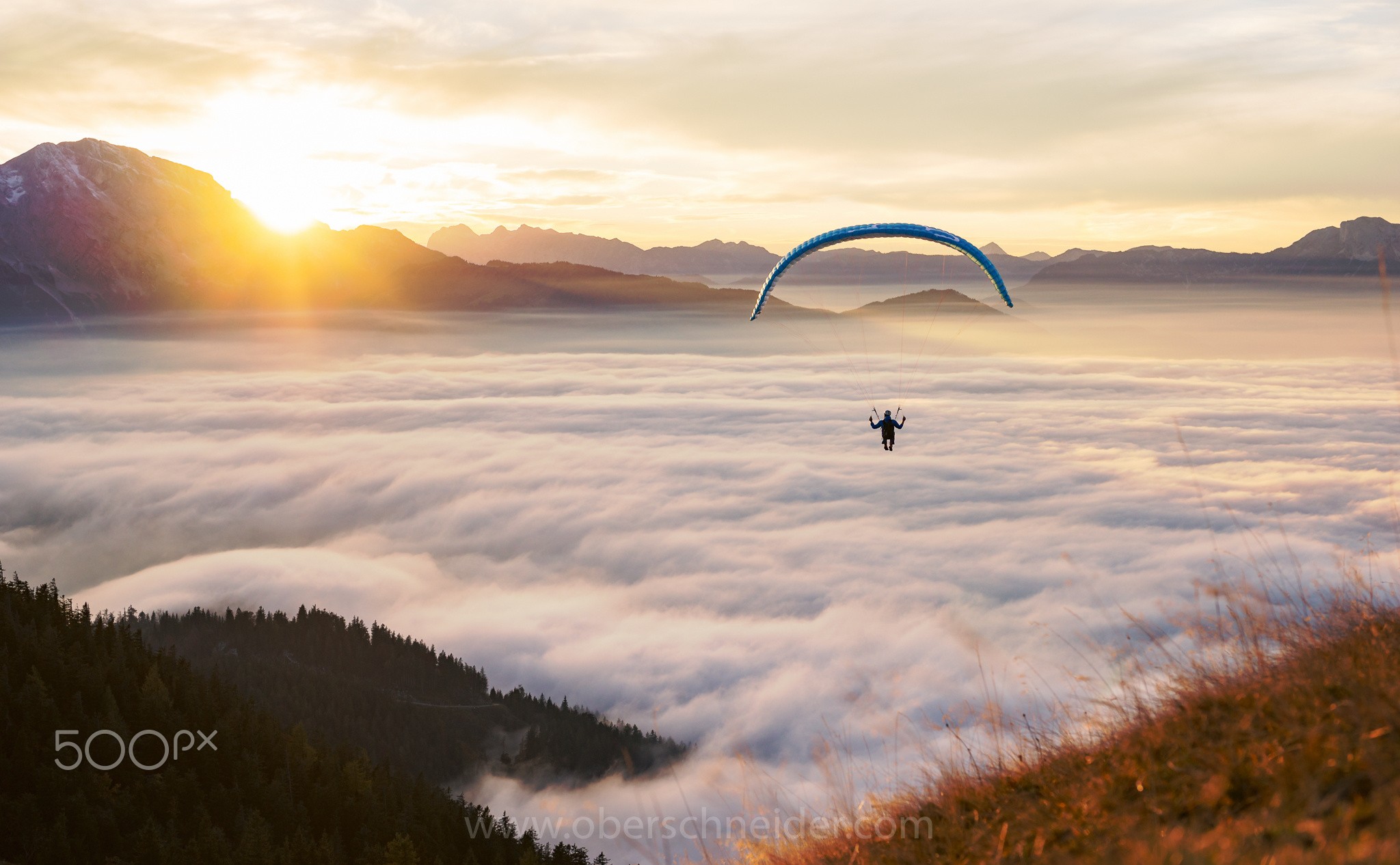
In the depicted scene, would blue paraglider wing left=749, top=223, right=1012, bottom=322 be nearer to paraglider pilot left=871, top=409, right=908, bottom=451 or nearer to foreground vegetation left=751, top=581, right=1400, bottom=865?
paraglider pilot left=871, top=409, right=908, bottom=451

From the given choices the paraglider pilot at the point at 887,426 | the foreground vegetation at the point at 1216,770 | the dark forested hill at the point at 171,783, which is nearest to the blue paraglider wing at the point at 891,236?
the paraglider pilot at the point at 887,426

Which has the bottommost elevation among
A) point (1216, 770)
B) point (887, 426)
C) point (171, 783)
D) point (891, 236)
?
point (171, 783)

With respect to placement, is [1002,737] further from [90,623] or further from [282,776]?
[90,623]

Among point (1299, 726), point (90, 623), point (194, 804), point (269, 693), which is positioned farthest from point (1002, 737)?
point (269, 693)

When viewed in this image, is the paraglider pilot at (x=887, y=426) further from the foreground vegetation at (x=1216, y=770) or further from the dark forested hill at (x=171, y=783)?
the dark forested hill at (x=171, y=783)

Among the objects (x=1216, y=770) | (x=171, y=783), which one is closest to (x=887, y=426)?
(x=1216, y=770)

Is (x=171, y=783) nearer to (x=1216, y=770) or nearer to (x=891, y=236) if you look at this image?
(x=891, y=236)

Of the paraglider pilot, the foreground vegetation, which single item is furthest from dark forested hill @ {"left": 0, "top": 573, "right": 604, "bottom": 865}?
the foreground vegetation
